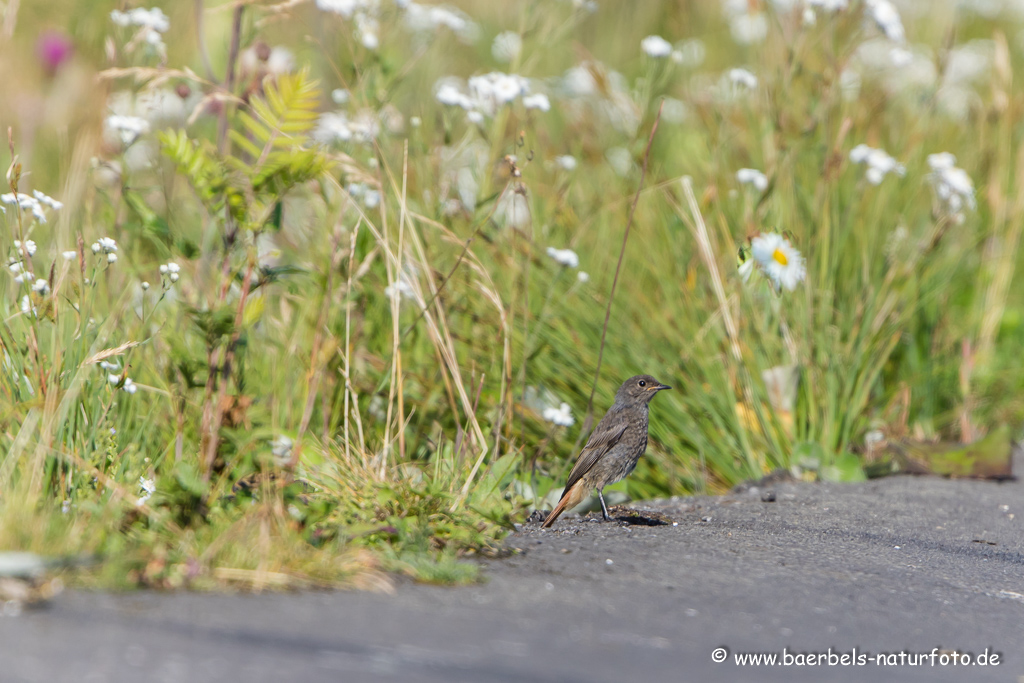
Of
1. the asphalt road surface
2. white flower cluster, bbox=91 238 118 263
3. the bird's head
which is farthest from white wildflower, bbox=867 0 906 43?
white flower cluster, bbox=91 238 118 263

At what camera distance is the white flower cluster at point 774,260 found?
3.21 meters

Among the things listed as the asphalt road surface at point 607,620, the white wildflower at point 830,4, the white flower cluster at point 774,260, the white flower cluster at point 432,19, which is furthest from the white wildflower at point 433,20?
the asphalt road surface at point 607,620

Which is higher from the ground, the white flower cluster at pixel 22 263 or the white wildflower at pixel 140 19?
the white wildflower at pixel 140 19

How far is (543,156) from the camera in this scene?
4637 millimetres

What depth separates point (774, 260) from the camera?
3.27 m

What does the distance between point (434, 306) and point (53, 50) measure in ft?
10.1

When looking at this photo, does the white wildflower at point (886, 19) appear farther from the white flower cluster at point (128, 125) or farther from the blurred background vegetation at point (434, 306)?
the white flower cluster at point (128, 125)

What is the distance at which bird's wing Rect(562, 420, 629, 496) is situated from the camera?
298cm

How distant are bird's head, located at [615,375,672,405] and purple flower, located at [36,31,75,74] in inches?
148

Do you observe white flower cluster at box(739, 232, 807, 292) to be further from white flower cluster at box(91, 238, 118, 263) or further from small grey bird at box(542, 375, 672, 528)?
white flower cluster at box(91, 238, 118, 263)

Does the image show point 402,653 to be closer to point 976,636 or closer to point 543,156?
point 976,636

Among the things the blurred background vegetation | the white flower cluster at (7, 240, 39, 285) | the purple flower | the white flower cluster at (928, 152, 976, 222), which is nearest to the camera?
the blurred background vegetation

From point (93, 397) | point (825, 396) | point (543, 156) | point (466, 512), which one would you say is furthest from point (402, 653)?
point (543, 156)

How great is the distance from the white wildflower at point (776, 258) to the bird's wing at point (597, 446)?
70 cm
